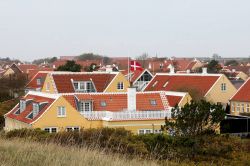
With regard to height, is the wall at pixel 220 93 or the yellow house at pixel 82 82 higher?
the yellow house at pixel 82 82

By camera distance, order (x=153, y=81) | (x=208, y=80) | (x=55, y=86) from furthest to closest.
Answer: (x=153, y=81) → (x=208, y=80) → (x=55, y=86)

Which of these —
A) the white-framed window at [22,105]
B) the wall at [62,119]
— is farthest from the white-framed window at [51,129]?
the white-framed window at [22,105]

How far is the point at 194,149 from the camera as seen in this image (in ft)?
73.6

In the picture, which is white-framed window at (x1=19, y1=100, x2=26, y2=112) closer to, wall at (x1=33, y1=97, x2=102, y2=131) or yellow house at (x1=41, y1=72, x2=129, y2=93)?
wall at (x1=33, y1=97, x2=102, y2=131)

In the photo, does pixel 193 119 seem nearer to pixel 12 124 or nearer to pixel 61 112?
pixel 61 112

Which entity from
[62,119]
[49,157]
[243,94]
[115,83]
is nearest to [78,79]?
[115,83]

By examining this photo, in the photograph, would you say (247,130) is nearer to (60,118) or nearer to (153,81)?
(60,118)

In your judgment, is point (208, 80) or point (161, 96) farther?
point (208, 80)

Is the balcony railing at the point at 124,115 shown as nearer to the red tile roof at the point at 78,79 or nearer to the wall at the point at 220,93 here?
the red tile roof at the point at 78,79

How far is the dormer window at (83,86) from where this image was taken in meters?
43.2

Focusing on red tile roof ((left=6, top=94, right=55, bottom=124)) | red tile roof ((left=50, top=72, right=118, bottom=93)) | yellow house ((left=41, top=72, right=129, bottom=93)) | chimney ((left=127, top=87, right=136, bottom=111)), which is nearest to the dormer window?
yellow house ((left=41, top=72, right=129, bottom=93))

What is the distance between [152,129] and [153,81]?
24.2m

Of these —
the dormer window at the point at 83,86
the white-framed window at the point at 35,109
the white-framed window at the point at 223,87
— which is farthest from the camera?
the white-framed window at the point at 223,87

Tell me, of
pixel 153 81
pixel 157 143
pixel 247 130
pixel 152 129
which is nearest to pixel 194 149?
pixel 157 143
